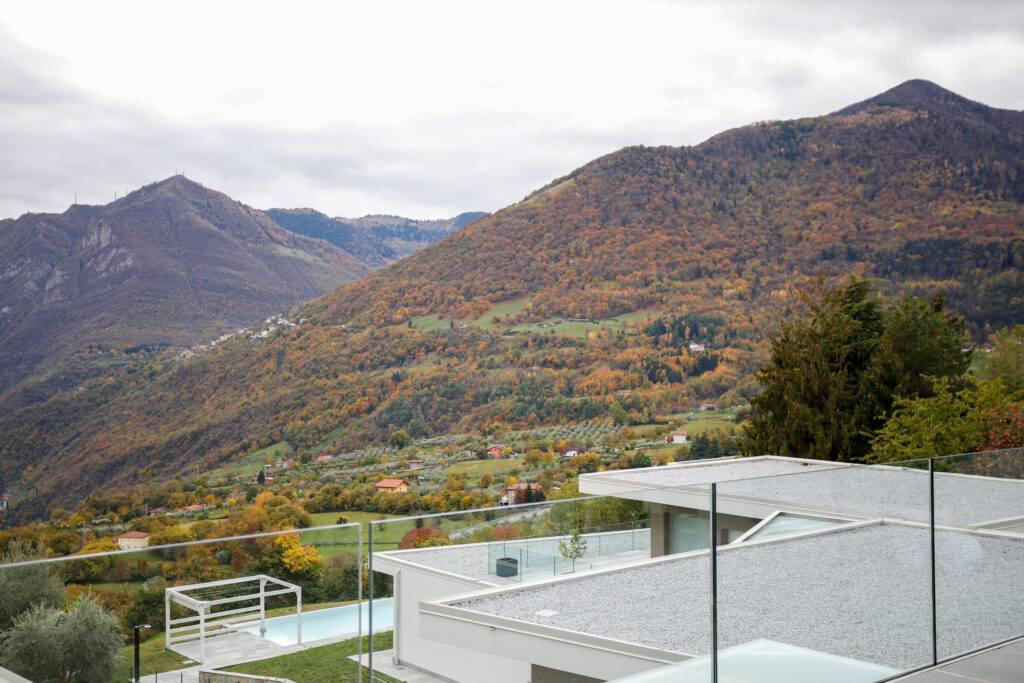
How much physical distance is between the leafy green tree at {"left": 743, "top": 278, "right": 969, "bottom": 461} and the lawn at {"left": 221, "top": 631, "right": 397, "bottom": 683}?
1816 cm

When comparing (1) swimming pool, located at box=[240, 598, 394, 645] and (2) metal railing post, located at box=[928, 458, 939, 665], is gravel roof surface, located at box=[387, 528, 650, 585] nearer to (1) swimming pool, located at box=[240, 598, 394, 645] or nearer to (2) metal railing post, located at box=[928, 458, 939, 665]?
(1) swimming pool, located at box=[240, 598, 394, 645]

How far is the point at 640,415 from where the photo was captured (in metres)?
60.2

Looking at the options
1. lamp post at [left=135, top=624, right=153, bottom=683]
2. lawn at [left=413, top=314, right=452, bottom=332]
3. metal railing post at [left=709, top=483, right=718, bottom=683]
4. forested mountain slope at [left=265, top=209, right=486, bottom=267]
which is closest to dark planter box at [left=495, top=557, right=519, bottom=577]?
metal railing post at [left=709, top=483, right=718, bottom=683]

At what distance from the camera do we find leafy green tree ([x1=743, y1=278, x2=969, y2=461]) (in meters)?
19.5

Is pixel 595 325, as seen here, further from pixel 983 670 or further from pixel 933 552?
pixel 983 670

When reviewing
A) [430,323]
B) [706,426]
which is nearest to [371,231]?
[430,323]

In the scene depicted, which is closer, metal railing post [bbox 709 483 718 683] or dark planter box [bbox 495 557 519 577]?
metal railing post [bbox 709 483 718 683]

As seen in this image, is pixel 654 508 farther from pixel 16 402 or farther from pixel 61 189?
pixel 61 189

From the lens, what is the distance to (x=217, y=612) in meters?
2.72

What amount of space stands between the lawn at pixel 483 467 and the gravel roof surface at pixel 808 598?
50884 millimetres

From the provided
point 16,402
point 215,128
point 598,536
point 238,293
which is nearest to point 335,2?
point 238,293

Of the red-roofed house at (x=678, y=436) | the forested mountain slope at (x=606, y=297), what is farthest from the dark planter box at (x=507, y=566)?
the forested mountain slope at (x=606, y=297)

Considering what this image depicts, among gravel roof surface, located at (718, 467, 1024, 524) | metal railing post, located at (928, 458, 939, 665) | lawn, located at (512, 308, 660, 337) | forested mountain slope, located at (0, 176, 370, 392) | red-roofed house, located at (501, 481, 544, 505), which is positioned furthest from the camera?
forested mountain slope, located at (0, 176, 370, 392)

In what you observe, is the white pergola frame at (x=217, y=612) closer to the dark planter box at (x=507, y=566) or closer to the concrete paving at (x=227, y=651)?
the concrete paving at (x=227, y=651)
